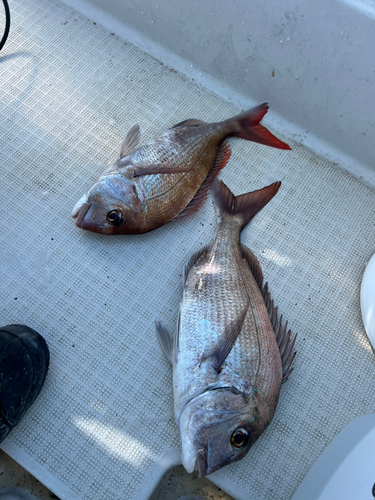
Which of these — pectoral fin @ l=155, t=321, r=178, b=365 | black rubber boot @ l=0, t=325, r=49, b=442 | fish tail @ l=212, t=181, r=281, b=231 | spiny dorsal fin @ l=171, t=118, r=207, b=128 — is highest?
spiny dorsal fin @ l=171, t=118, r=207, b=128

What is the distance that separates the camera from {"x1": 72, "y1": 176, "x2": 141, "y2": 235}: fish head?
1.76 metres

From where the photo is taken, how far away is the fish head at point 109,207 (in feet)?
5.77

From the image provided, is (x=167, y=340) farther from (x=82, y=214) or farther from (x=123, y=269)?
(x=82, y=214)

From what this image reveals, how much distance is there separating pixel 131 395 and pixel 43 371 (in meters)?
0.38

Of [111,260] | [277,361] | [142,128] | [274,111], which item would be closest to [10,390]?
[111,260]

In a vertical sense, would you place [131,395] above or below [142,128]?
below

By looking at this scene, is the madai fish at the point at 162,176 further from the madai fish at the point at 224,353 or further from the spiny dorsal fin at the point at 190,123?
the madai fish at the point at 224,353

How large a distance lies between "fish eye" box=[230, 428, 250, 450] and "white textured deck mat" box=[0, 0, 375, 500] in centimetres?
25

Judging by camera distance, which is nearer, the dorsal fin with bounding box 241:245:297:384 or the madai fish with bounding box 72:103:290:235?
the dorsal fin with bounding box 241:245:297:384

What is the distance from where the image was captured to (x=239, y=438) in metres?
1.42

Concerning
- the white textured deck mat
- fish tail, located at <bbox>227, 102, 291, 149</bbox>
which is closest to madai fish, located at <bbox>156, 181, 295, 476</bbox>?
the white textured deck mat

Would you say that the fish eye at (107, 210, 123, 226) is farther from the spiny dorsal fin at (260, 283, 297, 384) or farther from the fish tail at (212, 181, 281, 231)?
the spiny dorsal fin at (260, 283, 297, 384)

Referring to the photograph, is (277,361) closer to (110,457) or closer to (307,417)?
(307,417)

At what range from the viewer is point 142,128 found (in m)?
2.16
